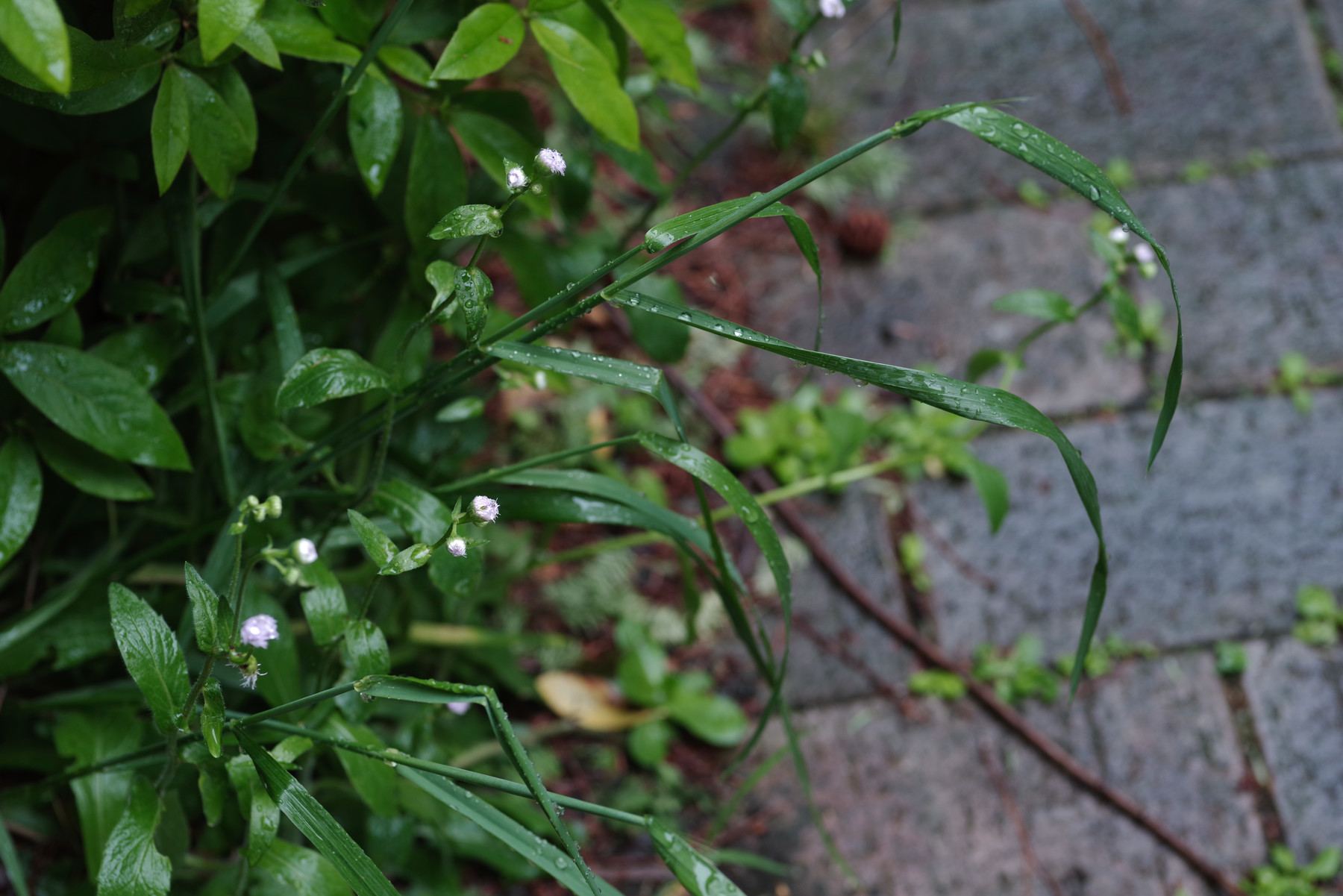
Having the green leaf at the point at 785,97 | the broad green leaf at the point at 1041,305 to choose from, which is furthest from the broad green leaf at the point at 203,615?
the broad green leaf at the point at 1041,305

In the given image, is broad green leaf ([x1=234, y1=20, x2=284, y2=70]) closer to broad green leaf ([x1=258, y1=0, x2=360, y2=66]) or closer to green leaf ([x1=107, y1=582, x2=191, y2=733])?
broad green leaf ([x1=258, y1=0, x2=360, y2=66])

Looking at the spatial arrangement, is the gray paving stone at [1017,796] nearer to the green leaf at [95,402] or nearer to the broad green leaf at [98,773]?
the broad green leaf at [98,773]

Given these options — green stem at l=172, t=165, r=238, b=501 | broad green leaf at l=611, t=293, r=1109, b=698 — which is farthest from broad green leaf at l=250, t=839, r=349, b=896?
broad green leaf at l=611, t=293, r=1109, b=698

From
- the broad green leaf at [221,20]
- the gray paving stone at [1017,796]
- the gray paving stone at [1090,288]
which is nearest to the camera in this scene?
the broad green leaf at [221,20]

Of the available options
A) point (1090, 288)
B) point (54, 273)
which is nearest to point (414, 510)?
point (54, 273)

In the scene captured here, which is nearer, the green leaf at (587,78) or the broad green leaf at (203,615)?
the broad green leaf at (203,615)
